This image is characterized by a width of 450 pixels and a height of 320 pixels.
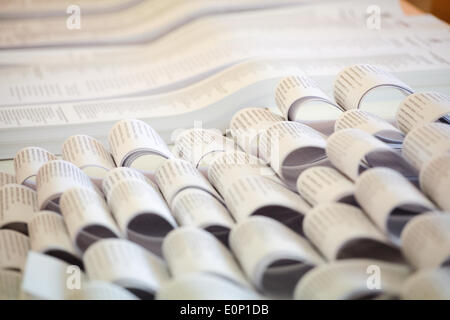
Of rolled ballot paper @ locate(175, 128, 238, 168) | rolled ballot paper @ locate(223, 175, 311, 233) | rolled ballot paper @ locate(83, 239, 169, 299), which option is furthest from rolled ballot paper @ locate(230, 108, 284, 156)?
rolled ballot paper @ locate(83, 239, 169, 299)

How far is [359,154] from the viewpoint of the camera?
1.85 ft

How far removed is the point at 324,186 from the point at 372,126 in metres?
0.11

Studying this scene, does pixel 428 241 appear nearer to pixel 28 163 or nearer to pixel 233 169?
pixel 233 169

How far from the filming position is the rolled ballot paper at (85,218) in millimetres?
519

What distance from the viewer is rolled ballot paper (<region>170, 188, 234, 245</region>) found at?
54 centimetres

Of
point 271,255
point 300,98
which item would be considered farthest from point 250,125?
point 271,255

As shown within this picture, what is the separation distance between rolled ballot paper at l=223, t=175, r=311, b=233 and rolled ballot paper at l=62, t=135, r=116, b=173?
14 cm

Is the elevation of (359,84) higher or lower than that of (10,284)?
higher

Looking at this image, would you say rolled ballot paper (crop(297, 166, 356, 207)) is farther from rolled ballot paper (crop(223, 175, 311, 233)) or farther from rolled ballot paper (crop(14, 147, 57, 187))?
rolled ballot paper (crop(14, 147, 57, 187))

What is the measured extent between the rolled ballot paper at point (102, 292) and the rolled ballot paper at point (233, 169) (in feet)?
0.54

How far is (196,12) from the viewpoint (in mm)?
1109

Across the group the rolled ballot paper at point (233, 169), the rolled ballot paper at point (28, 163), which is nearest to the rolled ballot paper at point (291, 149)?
the rolled ballot paper at point (233, 169)
